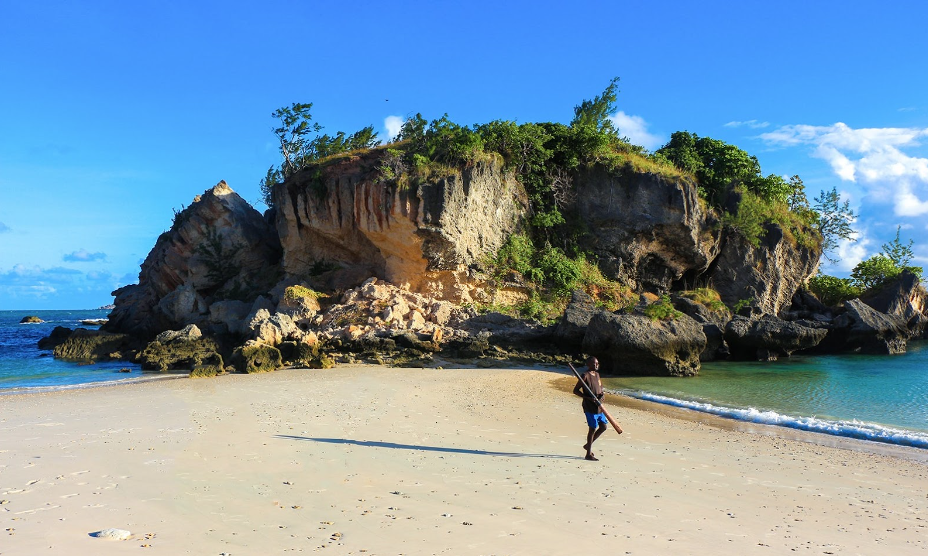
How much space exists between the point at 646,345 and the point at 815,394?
4.54 m

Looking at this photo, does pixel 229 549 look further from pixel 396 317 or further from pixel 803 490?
pixel 396 317

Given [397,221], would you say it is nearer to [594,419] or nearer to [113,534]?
[594,419]

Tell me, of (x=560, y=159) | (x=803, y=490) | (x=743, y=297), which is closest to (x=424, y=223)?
(x=560, y=159)

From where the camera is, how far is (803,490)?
6.79 metres

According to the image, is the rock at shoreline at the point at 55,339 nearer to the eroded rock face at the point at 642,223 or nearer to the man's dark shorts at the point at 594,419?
the eroded rock face at the point at 642,223

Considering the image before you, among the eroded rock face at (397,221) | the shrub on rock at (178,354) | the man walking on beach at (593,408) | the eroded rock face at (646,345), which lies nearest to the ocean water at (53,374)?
the shrub on rock at (178,354)

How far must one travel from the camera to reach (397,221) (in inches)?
907

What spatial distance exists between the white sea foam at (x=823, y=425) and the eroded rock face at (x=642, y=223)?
1445cm

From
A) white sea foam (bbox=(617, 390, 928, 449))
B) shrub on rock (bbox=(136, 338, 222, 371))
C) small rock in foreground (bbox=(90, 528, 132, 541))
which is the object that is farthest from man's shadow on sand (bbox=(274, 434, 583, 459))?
shrub on rock (bbox=(136, 338, 222, 371))

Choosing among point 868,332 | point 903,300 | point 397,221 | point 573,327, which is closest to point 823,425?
point 573,327

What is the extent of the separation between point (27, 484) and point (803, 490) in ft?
27.4

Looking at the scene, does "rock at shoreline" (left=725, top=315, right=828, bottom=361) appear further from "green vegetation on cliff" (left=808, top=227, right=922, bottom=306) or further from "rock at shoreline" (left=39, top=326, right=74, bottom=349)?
"rock at shoreline" (left=39, top=326, right=74, bottom=349)

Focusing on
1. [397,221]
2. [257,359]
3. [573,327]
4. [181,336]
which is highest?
[397,221]

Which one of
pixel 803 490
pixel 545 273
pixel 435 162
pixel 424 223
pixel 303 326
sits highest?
pixel 435 162
